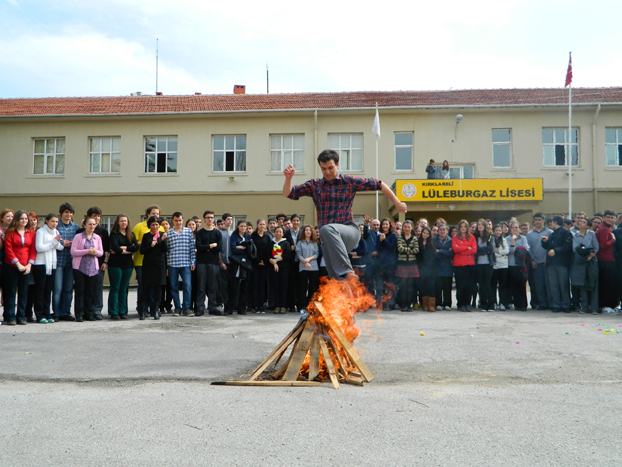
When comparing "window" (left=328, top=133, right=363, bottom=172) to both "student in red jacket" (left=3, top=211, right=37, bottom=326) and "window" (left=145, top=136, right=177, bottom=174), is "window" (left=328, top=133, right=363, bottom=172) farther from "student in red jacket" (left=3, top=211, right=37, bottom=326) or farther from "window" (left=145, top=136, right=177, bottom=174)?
"student in red jacket" (left=3, top=211, right=37, bottom=326)

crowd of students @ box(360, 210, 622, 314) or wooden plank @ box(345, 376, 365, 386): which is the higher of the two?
crowd of students @ box(360, 210, 622, 314)

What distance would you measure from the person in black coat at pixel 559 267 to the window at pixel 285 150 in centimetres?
1570

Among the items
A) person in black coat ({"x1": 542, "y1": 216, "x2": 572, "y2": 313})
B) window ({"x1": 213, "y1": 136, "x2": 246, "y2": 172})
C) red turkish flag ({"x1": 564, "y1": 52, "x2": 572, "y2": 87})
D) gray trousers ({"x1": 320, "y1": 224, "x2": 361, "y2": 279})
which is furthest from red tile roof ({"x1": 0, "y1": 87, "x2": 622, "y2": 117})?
gray trousers ({"x1": 320, "y1": 224, "x2": 361, "y2": 279})

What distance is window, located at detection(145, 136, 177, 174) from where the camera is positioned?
1006 inches

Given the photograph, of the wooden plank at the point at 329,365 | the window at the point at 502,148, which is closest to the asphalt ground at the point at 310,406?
the wooden plank at the point at 329,365

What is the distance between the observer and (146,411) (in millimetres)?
3818

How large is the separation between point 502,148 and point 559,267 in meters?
15.2

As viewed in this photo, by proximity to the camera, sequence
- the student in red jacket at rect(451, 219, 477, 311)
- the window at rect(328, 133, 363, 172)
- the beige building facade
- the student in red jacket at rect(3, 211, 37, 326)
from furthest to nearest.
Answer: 1. the window at rect(328, 133, 363, 172)
2. the beige building facade
3. the student in red jacket at rect(451, 219, 477, 311)
4. the student in red jacket at rect(3, 211, 37, 326)

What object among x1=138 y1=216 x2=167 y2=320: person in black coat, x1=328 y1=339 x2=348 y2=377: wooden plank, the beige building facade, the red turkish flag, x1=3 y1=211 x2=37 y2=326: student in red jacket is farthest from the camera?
the beige building facade

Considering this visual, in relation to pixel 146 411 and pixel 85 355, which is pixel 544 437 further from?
pixel 85 355

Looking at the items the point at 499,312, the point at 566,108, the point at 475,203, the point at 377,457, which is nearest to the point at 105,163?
the point at 475,203

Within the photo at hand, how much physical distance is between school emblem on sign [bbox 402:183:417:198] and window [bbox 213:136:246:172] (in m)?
8.42

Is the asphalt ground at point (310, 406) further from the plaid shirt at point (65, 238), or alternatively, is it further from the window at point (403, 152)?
the window at point (403, 152)

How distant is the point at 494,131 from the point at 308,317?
73.7 feet
